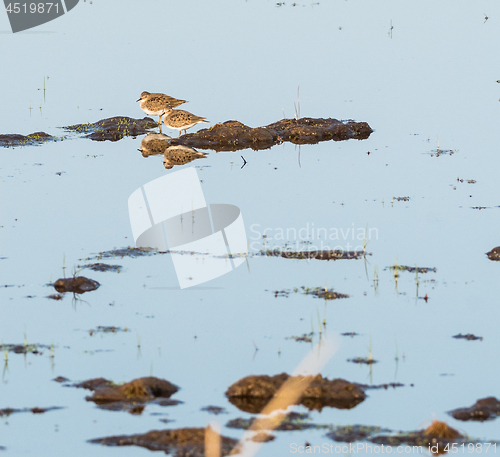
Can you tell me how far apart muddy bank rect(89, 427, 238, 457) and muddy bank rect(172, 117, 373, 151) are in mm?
13280

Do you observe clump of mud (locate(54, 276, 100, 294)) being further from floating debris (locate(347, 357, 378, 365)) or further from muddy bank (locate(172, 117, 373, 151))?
muddy bank (locate(172, 117, 373, 151))

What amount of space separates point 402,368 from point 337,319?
1470 mm

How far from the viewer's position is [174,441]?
320 inches

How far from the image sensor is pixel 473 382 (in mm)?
9453

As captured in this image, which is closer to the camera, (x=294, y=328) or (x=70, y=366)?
(x=70, y=366)

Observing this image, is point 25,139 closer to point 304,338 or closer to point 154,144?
point 154,144

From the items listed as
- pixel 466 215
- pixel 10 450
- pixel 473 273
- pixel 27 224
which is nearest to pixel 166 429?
pixel 10 450

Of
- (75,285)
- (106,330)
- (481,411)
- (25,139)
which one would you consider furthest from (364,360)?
(25,139)

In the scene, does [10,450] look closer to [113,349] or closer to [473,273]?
[113,349]

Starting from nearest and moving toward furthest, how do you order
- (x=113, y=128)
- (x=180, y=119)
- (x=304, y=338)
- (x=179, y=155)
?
(x=304, y=338), (x=179, y=155), (x=180, y=119), (x=113, y=128)

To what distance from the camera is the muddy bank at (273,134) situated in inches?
843

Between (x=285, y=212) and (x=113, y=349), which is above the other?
(x=285, y=212)

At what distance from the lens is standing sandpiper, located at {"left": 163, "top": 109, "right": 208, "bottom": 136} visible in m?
21.3

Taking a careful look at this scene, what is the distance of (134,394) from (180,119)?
13007 millimetres
